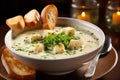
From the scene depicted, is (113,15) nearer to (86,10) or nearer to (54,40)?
(86,10)

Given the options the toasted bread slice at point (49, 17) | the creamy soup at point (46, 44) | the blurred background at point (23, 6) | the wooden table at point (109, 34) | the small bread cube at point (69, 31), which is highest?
the toasted bread slice at point (49, 17)

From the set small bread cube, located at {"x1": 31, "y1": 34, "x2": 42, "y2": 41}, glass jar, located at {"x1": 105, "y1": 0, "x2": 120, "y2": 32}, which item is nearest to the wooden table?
glass jar, located at {"x1": 105, "y1": 0, "x2": 120, "y2": 32}

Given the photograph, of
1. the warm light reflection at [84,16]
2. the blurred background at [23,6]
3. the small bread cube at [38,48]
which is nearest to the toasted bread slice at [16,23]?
the small bread cube at [38,48]

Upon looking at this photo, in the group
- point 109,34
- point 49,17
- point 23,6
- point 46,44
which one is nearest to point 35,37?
point 46,44

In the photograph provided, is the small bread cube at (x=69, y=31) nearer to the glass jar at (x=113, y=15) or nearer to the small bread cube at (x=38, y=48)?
the small bread cube at (x=38, y=48)

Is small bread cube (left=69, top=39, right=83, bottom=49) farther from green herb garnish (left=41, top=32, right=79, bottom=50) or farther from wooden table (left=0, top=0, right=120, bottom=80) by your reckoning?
wooden table (left=0, top=0, right=120, bottom=80)
